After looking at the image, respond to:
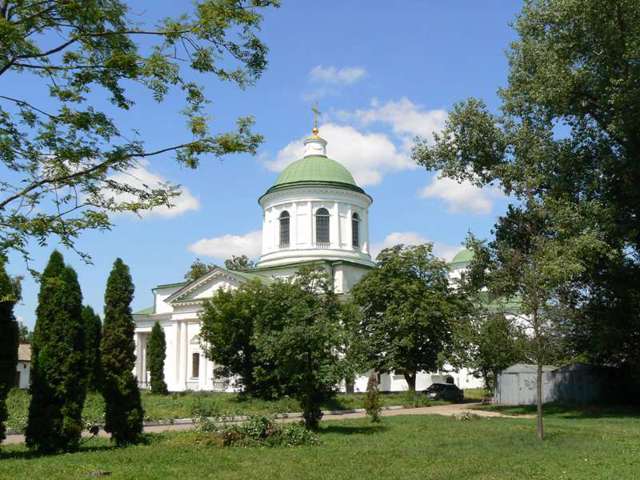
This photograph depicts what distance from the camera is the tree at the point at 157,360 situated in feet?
146

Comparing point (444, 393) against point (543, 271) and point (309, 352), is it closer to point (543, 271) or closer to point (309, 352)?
point (309, 352)

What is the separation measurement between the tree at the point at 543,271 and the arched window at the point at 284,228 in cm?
2522

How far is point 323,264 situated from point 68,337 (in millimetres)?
31387

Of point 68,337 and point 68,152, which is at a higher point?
point 68,152

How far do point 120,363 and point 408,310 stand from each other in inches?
936

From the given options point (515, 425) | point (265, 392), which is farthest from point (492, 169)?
point (265, 392)

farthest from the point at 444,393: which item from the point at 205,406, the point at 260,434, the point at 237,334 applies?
the point at 260,434

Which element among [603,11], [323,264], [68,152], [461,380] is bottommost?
[461,380]

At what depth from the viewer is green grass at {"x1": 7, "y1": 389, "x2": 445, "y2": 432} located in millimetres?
23142

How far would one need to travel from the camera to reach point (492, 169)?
92.8 ft

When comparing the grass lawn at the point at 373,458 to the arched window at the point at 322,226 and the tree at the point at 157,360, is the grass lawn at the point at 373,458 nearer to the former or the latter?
the tree at the point at 157,360

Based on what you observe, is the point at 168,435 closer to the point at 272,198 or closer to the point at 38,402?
the point at 38,402

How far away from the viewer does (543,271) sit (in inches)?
683

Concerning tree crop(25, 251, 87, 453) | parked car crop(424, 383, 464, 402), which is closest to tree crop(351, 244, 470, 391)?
parked car crop(424, 383, 464, 402)
